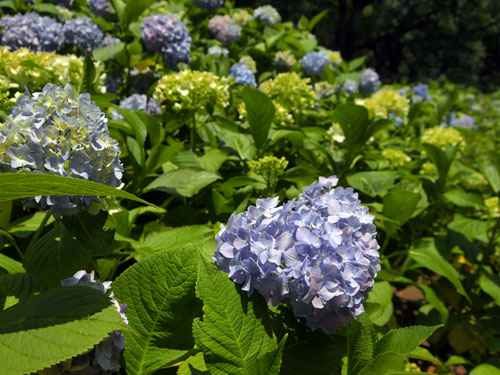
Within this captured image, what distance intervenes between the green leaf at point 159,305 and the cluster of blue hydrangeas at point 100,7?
9.02 ft

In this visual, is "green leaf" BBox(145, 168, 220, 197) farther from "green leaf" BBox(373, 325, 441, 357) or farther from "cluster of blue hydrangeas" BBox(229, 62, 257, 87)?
"cluster of blue hydrangeas" BBox(229, 62, 257, 87)

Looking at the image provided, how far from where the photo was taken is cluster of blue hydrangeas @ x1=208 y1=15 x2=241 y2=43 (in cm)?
362

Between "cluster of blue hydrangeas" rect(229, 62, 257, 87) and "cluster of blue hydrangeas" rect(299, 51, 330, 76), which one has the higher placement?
"cluster of blue hydrangeas" rect(229, 62, 257, 87)

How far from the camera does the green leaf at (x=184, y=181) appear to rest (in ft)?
5.73

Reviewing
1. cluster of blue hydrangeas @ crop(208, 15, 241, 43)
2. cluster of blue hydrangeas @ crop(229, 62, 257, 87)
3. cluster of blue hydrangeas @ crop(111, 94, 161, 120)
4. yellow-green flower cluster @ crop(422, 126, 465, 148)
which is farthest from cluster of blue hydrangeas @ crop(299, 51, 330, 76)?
cluster of blue hydrangeas @ crop(111, 94, 161, 120)

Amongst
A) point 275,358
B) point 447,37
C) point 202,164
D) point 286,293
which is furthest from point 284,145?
point 447,37

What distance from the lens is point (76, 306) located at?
2.71 ft

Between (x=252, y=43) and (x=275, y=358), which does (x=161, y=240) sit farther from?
(x=252, y=43)

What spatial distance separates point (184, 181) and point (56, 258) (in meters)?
0.70

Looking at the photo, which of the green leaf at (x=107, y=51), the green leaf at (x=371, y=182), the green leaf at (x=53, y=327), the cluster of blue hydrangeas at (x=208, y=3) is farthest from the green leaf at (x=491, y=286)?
the cluster of blue hydrangeas at (x=208, y=3)

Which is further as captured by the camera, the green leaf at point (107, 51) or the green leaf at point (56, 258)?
the green leaf at point (107, 51)

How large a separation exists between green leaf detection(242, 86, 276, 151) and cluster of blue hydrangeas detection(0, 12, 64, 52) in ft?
4.73

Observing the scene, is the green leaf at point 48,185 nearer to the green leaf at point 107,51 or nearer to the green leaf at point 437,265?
the green leaf at point 437,265

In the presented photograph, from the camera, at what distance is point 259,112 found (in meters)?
2.09
